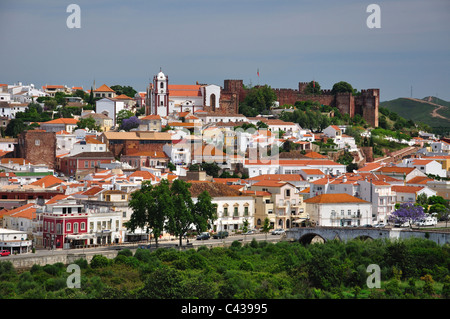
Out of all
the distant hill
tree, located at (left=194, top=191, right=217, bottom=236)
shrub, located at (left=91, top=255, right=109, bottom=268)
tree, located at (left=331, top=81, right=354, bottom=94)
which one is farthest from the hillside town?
the distant hill

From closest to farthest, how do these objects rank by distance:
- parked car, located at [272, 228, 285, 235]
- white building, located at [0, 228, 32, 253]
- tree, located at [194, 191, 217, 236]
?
white building, located at [0, 228, 32, 253], tree, located at [194, 191, 217, 236], parked car, located at [272, 228, 285, 235]

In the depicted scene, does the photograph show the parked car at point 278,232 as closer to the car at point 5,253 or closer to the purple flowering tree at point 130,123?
the car at point 5,253

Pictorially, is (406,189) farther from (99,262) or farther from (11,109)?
(11,109)

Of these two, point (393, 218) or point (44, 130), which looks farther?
point (44, 130)

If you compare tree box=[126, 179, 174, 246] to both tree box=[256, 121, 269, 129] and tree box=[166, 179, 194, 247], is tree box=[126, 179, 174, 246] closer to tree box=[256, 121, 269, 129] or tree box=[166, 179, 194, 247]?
tree box=[166, 179, 194, 247]
